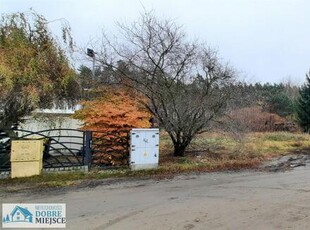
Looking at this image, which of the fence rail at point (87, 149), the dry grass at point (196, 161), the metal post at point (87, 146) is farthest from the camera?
the metal post at point (87, 146)

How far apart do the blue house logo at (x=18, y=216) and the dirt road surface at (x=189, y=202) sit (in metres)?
0.69

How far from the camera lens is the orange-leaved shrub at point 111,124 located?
39.0 feet

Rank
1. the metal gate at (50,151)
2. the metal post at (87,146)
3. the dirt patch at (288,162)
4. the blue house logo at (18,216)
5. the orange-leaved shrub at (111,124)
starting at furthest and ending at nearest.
Answer: the dirt patch at (288,162) < the orange-leaved shrub at (111,124) < the metal post at (87,146) < the metal gate at (50,151) < the blue house logo at (18,216)

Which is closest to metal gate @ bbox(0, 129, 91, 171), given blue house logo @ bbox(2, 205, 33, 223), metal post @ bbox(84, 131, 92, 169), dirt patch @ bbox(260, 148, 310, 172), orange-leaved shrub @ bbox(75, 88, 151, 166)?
metal post @ bbox(84, 131, 92, 169)

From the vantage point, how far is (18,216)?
20.1 ft

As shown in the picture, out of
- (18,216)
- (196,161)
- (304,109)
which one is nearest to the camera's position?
(18,216)

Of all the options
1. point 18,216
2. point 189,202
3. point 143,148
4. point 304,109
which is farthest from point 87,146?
point 304,109

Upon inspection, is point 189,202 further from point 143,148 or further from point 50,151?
point 50,151

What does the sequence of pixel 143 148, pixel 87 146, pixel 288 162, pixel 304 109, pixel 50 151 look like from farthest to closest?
pixel 304 109 < pixel 288 162 < pixel 50 151 < pixel 143 148 < pixel 87 146

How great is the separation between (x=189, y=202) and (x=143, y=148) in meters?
4.51

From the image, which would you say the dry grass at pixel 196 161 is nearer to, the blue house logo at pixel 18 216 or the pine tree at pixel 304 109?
the blue house logo at pixel 18 216

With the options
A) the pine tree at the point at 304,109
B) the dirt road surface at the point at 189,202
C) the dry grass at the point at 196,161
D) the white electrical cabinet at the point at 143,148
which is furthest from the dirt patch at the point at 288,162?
the pine tree at the point at 304,109

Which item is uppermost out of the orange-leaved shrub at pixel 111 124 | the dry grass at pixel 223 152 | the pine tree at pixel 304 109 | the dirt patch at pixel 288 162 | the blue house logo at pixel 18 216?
the pine tree at pixel 304 109

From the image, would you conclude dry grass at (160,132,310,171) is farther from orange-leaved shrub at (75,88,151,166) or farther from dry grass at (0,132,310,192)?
orange-leaved shrub at (75,88,151,166)
